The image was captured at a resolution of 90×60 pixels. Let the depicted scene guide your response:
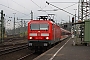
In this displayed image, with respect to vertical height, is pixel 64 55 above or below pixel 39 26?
below

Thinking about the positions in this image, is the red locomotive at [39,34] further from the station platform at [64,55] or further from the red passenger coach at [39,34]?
the station platform at [64,55]

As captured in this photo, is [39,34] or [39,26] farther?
[39,26]

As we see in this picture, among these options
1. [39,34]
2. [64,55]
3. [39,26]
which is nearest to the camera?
[64,55]

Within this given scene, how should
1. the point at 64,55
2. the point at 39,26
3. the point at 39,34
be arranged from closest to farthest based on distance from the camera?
the point at 64,55, the point at 39,34, the point at 39,26

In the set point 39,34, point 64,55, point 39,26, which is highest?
point 39,26

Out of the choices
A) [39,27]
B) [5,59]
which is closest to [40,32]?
[39,27]

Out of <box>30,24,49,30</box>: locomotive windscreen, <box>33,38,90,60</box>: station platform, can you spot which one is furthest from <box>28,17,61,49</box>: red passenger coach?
<box>33,38,90,60</box>: station platform

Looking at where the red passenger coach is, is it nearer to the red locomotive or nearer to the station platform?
the red locomotive

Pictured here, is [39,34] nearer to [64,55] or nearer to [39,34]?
[39,34]

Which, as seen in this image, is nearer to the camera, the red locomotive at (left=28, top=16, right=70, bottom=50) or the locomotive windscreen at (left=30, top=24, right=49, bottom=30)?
the red locomotive at (left=28, top=16, right=70, bottom=50)

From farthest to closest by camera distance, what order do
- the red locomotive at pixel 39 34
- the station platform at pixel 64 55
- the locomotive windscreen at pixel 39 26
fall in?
the locomotive windscreen at pixel 39 26
the red locomotive at pixel 39 34
the station platform at pixel 64 55

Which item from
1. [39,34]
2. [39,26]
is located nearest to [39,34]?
[39,34]

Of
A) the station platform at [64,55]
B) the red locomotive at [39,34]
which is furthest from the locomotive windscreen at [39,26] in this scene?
the station platform at [64,55]

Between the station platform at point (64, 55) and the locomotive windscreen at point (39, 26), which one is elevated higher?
the locomotive windscreen at point (39, 26)
